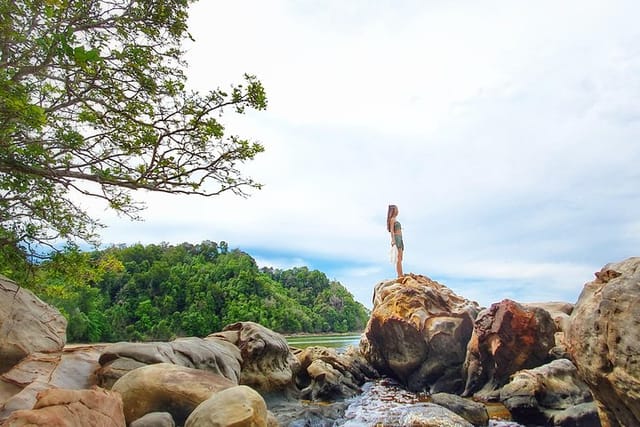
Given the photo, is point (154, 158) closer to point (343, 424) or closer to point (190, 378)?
point (190, 378)

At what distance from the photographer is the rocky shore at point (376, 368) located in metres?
5.82

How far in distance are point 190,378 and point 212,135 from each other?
5.11 m

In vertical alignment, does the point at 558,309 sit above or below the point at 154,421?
above

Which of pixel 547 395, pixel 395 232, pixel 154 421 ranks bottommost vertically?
pixel 547 395

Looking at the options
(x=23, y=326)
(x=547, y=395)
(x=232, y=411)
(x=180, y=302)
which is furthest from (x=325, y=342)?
(x=232, y=411)

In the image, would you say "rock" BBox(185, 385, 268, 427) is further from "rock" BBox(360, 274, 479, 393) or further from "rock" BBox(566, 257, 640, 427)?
"rock" BBox(360, 274, 479, 393)

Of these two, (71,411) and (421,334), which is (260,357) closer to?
(421,334)

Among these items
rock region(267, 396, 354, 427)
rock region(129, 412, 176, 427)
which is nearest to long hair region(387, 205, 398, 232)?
rock region(267, 396, 354, 427)

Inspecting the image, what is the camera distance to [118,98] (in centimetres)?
853

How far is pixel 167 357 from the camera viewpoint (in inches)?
348

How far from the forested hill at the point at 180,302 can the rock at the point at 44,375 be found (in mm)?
41271

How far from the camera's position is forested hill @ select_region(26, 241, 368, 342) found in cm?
5816

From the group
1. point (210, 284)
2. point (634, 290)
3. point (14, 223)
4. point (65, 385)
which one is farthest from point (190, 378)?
point (210, 284)

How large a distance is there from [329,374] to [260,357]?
387 cm
